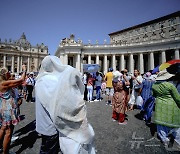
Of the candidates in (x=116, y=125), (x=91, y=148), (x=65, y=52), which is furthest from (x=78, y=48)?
(x=91, y=148)

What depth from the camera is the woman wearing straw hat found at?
3.50m

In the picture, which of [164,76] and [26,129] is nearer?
[164,76]

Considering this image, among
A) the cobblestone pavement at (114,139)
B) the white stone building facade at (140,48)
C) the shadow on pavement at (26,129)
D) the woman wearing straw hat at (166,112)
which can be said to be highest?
the white stone building facade at (140,48)

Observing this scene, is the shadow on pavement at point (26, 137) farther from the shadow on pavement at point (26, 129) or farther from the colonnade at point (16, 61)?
the colonnade at point (16, 61)

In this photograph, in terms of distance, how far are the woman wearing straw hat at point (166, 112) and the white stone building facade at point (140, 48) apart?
118 feet

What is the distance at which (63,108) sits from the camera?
1789 millimetres

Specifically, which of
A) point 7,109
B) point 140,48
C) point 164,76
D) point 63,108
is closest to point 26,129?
point 7,109

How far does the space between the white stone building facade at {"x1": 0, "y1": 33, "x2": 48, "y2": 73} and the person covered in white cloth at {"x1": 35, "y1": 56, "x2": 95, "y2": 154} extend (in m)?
72.7

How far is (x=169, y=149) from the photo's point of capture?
3.42 meters

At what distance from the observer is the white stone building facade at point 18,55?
232ft

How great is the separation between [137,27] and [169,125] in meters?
57.8

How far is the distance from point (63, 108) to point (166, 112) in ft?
9.92

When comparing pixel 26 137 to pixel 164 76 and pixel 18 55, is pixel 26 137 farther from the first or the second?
pixel 18 55

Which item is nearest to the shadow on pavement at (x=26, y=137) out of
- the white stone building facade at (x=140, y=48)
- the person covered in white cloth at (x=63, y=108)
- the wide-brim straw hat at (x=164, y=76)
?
the person covered in white cloth at (x=63, y=108)
